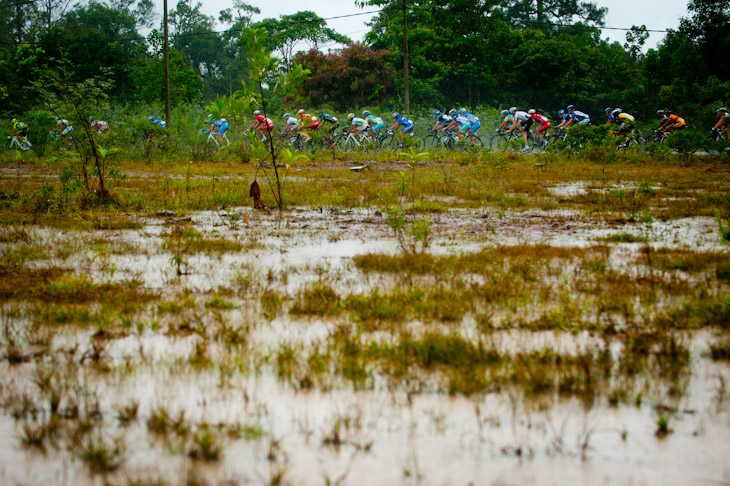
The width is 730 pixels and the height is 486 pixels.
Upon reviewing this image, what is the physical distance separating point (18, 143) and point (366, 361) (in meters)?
27.0

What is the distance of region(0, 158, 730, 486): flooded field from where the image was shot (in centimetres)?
205

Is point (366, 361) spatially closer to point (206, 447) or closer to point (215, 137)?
point (206, 447)

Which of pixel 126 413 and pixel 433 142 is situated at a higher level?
pixel 433 142

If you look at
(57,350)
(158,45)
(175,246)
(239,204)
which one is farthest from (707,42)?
(57,350)

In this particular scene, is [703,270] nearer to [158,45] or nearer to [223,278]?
[223,278]

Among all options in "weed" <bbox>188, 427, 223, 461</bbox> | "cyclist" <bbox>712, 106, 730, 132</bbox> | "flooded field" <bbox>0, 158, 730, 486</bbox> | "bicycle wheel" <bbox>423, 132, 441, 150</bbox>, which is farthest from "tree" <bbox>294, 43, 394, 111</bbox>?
"weed" <bbox>188, 427, 223, 461</bbox>

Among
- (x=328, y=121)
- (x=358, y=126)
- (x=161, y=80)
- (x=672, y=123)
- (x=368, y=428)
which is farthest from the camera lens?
(x=161, y=80)

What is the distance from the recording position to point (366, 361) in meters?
2.86

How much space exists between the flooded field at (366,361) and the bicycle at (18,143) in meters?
22.2

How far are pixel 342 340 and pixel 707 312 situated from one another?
6.69 feet

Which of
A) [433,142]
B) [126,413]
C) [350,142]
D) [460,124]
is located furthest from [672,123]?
[126,413]

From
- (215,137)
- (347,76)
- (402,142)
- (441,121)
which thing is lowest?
(402,142)

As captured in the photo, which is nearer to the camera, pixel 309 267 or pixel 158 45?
pixel 309 267

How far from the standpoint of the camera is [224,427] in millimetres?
2264
